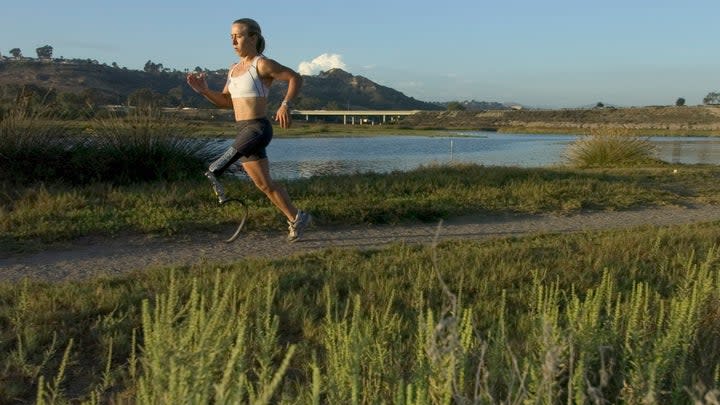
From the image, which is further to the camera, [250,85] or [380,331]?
[250,85]

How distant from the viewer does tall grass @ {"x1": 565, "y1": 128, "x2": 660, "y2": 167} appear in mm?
18656

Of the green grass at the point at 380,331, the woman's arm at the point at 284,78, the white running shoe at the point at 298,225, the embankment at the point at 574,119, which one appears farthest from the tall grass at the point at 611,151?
the embankment at the point at 574,119

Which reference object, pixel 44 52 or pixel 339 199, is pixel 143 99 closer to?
pixel 339 199

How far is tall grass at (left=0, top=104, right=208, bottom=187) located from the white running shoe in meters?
3.78

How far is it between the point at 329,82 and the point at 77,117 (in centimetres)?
12167

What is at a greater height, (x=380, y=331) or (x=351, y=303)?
(x=380, y=331)

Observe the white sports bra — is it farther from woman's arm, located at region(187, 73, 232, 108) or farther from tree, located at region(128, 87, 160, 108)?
tree, located at region(128, 87, 160, 108)

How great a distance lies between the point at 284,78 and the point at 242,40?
1.90 ft

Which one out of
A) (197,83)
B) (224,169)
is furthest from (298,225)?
(197,83)

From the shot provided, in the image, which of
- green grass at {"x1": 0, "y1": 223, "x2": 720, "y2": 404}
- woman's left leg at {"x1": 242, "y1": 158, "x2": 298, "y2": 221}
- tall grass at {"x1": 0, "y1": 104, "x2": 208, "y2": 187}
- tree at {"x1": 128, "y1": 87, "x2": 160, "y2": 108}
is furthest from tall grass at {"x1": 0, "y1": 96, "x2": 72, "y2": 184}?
green grass at {"x1": 0, "y1": 223, "x2": 720, "y2": 404}

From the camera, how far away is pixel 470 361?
10.1 ft

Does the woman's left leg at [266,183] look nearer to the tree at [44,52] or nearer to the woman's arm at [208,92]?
the woman's arm at [208,92]

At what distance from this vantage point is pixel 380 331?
3.33 meters

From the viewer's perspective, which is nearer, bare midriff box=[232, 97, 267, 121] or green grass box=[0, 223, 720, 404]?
green grass box=[0, 223, 720, 404]
